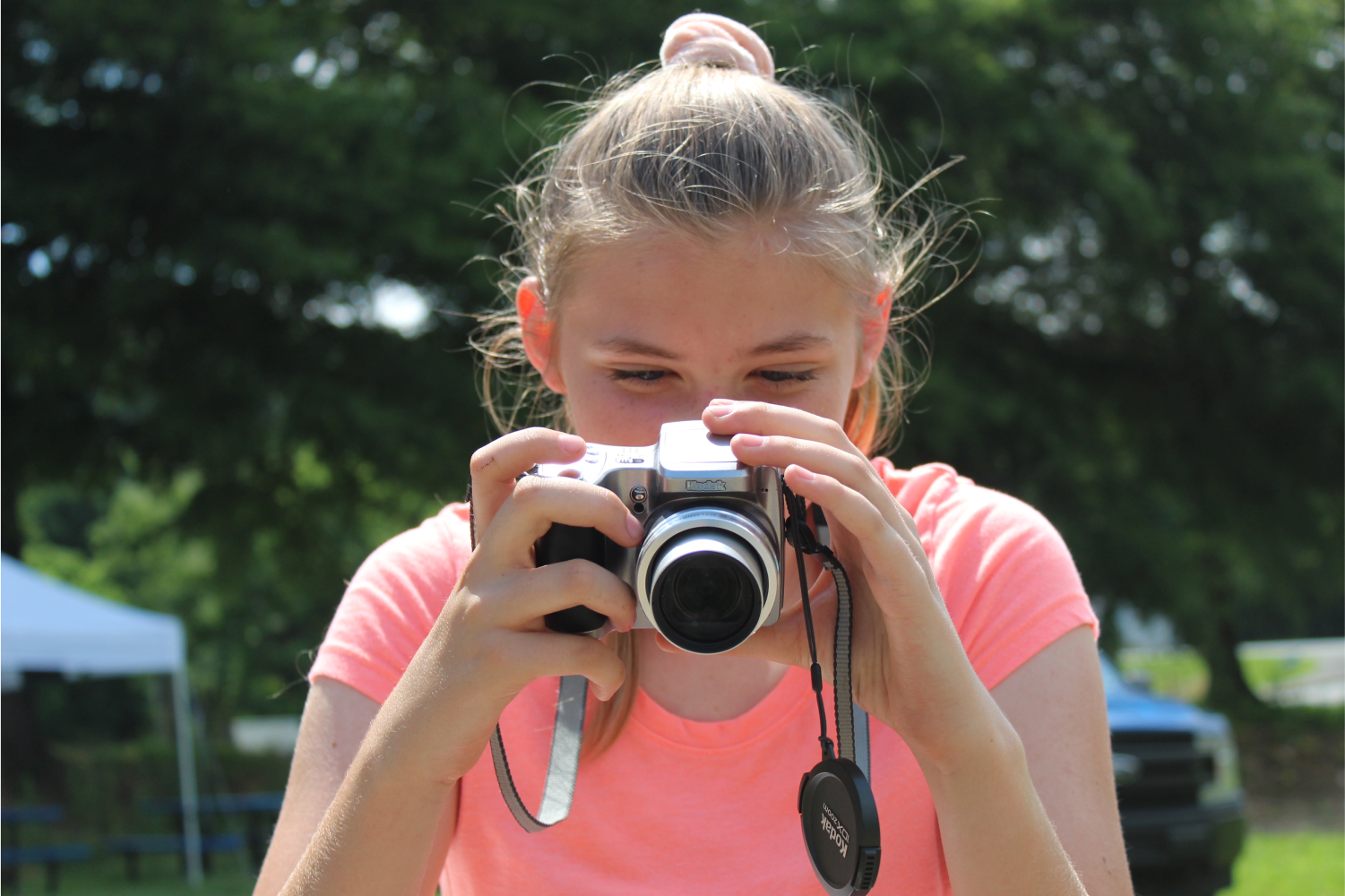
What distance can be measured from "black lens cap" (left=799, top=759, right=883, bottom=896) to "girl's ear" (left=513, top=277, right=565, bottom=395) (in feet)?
2.52

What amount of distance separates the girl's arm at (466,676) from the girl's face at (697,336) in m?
0.26

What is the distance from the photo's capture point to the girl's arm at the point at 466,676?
57.6 inches

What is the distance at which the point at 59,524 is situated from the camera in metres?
39.1

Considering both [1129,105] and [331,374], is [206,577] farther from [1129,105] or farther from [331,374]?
[1129,105]

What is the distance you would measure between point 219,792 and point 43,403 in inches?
204

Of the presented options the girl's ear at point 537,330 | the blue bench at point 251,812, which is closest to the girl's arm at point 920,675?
the girl's ear at point 537,330

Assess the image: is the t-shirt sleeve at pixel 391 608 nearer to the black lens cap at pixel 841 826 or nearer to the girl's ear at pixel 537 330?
the girl's ear at pixel 537 330

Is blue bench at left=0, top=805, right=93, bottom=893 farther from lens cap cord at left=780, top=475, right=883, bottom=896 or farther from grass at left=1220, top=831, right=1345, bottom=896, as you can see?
lens cap cord at left=780, top=475, right=883, bottom=896

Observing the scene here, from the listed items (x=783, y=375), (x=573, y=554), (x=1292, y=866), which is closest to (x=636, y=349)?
(x=783, y=375)

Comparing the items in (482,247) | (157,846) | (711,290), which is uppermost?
(711,290)

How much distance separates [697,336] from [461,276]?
8.09 meters

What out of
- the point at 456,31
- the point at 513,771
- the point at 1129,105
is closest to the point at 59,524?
the point at 456,31

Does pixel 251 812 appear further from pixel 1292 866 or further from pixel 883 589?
pixel 883 589

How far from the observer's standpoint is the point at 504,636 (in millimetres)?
1468
